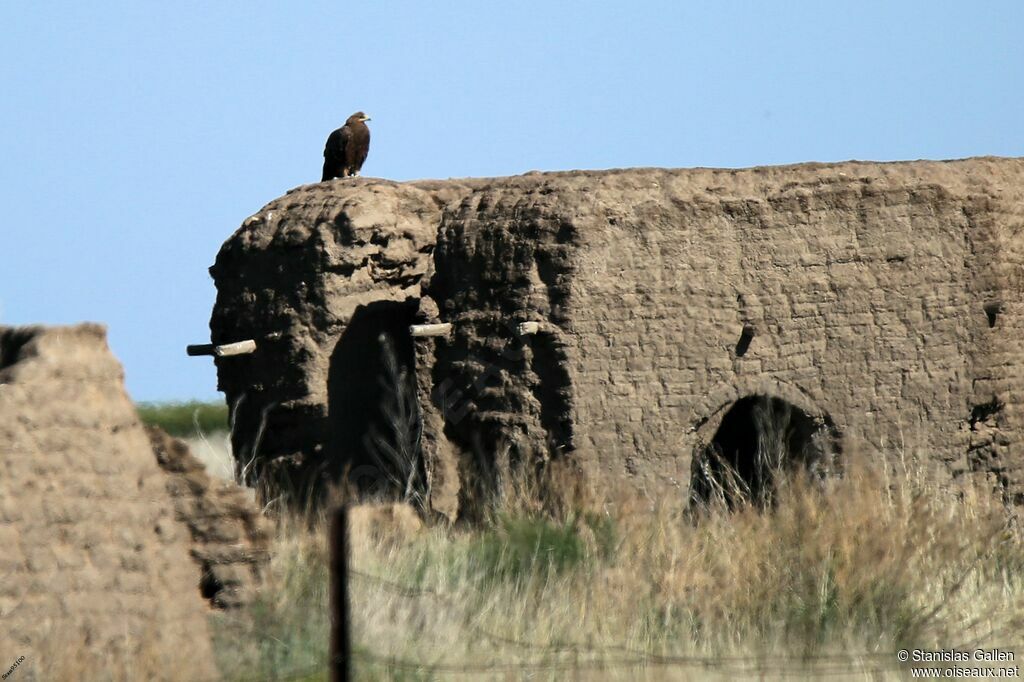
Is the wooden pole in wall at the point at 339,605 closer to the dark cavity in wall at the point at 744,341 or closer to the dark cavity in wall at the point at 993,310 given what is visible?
the dark cavity in wall at the point at 744,341

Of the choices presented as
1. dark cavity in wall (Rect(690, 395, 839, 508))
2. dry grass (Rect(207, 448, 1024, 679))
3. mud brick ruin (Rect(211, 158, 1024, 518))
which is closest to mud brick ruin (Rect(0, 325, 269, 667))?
dry grass (Rect(207, 448, 1024, 679))

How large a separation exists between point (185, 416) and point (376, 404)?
16421 millimetres

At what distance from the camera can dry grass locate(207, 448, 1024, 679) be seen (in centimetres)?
871

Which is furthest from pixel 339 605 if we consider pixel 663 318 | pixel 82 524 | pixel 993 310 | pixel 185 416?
pixel 185 416

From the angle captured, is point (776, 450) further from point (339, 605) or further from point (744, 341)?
point (339, 605)

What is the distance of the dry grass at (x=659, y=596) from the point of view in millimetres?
8711

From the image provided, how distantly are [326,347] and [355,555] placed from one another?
2.92 m

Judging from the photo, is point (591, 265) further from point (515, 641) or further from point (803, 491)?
point (515, 641)

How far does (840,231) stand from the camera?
13.7 m

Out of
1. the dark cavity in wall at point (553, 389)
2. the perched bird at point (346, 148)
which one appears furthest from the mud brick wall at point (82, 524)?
the perched bird at point (346, 148)

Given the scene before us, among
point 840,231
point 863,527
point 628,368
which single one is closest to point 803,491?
Answer: point 863,527

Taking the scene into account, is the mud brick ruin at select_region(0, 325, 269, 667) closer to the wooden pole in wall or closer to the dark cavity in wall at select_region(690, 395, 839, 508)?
the wooden pole in wall

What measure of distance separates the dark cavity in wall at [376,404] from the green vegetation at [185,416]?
43.7 ft

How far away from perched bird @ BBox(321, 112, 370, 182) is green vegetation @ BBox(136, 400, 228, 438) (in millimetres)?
12436
